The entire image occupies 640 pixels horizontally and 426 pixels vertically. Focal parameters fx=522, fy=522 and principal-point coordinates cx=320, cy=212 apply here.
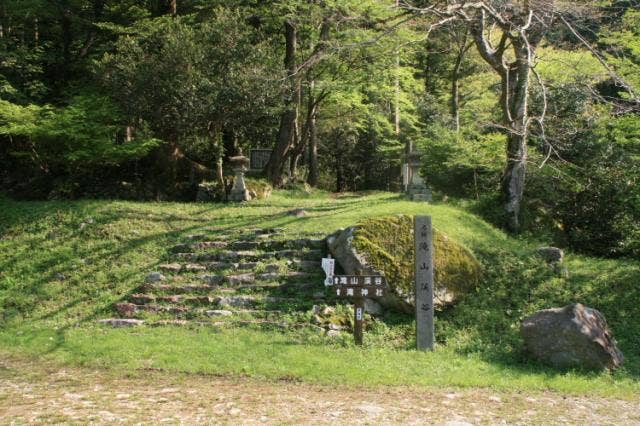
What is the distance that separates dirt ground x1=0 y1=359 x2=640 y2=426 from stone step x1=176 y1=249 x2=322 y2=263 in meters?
4.60

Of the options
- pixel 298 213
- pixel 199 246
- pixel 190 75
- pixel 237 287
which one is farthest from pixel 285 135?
pixel 237 287

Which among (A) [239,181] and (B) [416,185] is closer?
(B) [416,185]

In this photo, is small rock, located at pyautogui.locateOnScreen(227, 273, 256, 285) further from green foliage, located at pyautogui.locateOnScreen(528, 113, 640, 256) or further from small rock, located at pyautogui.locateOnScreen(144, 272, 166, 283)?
green foliage, located at pyautogui.locateOnScreen(528, 113, 640, 256)

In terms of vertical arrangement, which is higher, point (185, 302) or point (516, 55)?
point (516, 55)

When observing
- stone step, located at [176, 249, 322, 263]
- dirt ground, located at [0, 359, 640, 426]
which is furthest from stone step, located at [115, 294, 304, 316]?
dirt ground, located at [0, 359, 640, 426]

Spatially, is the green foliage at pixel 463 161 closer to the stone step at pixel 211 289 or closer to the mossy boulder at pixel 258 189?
the mossy boulder at pixel 258 189

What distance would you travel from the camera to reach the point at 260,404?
6.14 meters

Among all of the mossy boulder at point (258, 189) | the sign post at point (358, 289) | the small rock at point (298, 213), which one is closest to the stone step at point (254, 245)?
the small rock at point (298, 213)

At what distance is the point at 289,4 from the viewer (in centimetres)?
1914

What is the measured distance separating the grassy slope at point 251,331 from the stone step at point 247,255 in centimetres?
95

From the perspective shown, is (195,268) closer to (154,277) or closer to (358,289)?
(154,277)

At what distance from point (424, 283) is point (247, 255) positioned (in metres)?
4.63

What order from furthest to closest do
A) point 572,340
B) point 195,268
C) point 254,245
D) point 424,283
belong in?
point 254,245 → point 195,268 → point 424,283 → point 572,340

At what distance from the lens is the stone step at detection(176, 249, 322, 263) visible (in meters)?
11.5
